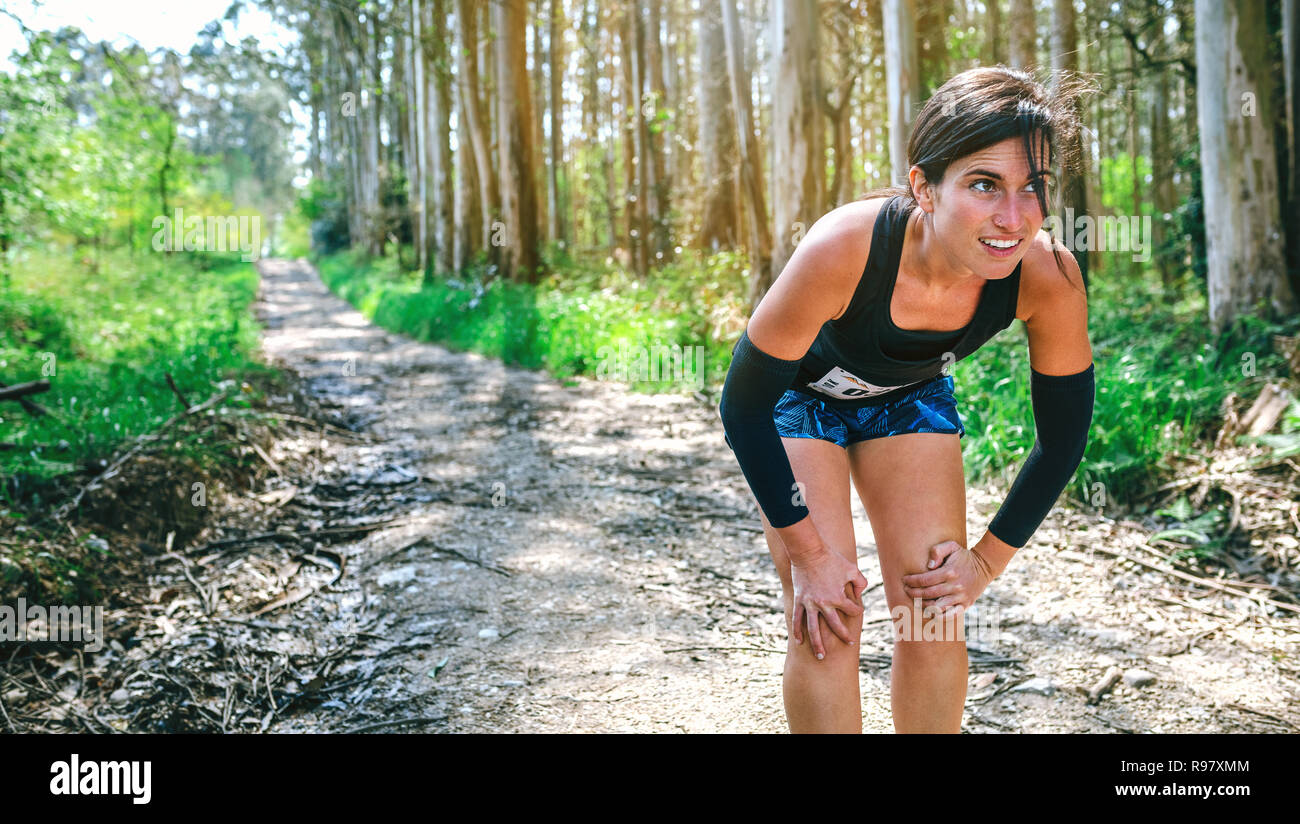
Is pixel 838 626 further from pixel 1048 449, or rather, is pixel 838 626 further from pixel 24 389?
pixel 24 389

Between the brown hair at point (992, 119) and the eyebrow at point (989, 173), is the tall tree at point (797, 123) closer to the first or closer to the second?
the brown hair at point (992, 119)

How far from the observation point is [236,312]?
14375 millimetres

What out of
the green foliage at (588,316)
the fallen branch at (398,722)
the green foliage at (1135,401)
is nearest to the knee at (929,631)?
the fallen branch at (398,722)

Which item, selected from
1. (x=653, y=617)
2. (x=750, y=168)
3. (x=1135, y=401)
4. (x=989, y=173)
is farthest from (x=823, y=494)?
(x=750, y=168)

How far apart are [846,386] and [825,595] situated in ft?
1.72

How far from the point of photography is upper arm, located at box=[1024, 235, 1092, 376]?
6.49 ft

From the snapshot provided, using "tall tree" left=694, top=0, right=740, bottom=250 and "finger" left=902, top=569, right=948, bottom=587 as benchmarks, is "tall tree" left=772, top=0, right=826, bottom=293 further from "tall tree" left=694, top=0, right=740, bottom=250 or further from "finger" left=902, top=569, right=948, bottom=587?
"finger" left=902, top=569, right=948, bottom=587

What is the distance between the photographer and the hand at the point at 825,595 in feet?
6.34

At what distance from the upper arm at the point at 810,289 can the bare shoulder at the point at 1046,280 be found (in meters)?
0.38

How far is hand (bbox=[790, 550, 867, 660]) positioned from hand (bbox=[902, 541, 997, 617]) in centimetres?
17
